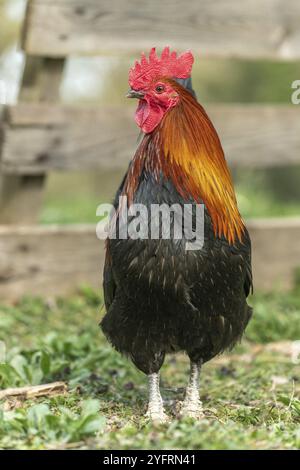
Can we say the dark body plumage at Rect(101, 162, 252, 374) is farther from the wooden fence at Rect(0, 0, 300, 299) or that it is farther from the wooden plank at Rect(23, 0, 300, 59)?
the wooden plank at Rect(23, 0, 300, 59)

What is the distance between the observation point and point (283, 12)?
651 cm

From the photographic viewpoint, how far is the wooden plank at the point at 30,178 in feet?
19.7

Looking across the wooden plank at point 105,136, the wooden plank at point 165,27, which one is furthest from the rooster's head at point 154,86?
the wooden plank at point 105,136

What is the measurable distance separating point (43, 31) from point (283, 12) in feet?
6.56

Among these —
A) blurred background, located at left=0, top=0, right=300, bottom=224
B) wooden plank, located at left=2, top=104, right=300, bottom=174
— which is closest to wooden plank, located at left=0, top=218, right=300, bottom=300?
wooden plank, located at left=2, top=104, right=300, bottom=174

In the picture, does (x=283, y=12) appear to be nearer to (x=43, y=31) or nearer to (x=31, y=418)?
(x=43, y=31)

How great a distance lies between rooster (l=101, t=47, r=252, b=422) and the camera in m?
3.77

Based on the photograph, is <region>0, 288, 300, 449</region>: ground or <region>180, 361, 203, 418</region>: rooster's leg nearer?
<region>0, 288, 300, 449</region>: ground

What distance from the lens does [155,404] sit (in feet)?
13.2

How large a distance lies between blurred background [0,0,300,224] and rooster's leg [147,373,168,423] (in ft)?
22.2

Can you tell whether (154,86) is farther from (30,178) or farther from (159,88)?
(30,178)
